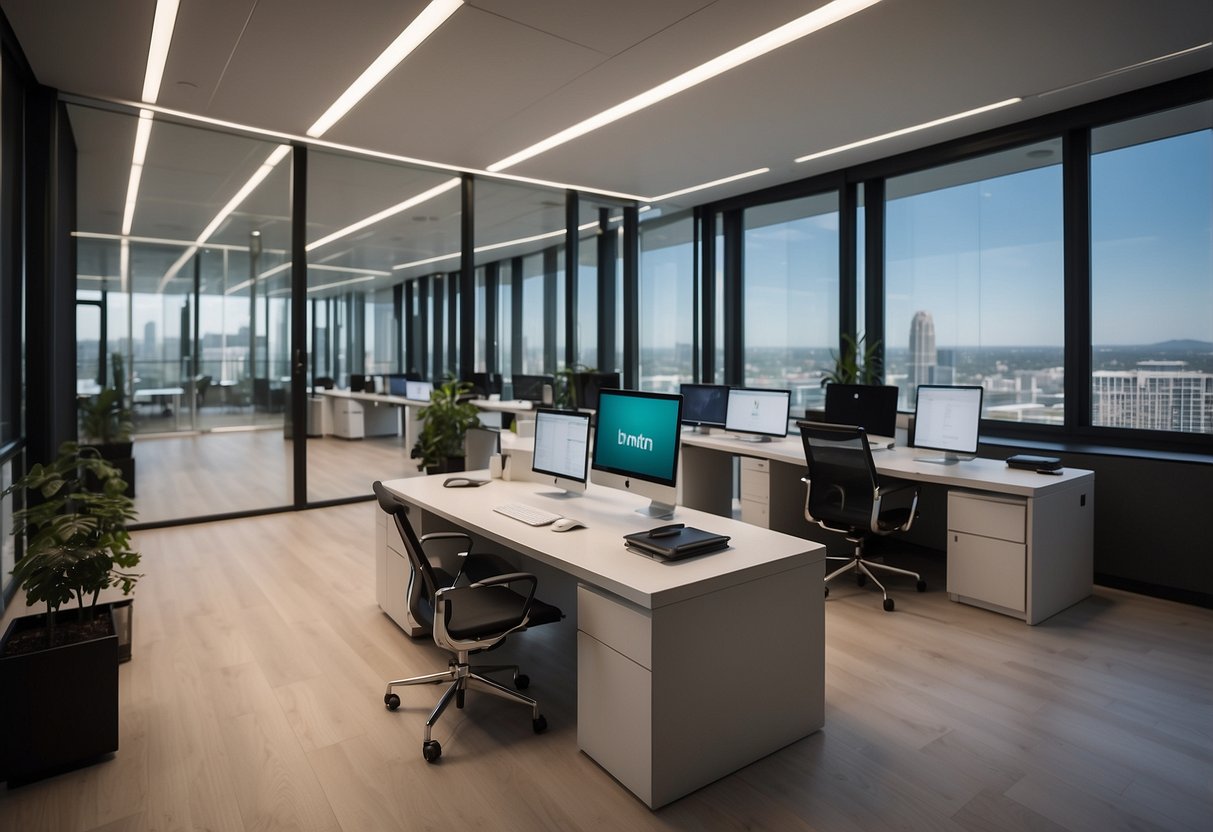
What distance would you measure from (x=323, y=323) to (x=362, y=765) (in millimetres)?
4963

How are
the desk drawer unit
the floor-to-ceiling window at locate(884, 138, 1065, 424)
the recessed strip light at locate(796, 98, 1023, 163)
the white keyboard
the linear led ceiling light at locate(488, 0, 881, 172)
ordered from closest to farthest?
the white keyboard
the linear led ceiling light at locate(488, 0, 881, 172)
the desk drawer unit
the recessed strip light at locate(796, 98, 1023, 163)
the floor-to-ceiling window at locate(884, 138, 1065, 424)

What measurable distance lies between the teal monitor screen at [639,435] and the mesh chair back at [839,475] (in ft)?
4.81

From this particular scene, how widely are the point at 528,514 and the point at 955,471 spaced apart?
2.59m

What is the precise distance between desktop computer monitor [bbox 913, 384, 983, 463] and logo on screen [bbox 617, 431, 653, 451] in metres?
2.39

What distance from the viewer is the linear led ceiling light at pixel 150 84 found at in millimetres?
3654

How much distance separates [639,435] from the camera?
3.02 meters

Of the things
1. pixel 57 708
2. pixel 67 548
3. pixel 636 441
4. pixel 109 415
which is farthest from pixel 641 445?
pixel 109 415

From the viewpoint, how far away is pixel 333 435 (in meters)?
7.59

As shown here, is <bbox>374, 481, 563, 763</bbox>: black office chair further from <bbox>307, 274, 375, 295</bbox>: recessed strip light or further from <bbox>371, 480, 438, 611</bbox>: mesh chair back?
<bbox>307, 274, 375, 295</bbox>: recessed strip light

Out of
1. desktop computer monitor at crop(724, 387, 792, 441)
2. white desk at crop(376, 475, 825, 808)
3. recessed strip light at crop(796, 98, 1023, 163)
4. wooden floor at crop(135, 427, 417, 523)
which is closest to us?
white desk at crop(376, 475, 825, 808)

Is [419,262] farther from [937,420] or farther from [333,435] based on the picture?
[937,420]

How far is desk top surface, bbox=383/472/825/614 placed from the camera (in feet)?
7.04

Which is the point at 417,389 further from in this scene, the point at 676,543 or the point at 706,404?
the point at 676,543

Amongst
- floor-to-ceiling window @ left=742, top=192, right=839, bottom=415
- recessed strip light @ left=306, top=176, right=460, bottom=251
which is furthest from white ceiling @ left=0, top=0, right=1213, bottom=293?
floor-to-ceiling window @ left=742, top=192, right=839, bottom=415
